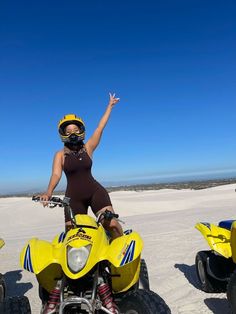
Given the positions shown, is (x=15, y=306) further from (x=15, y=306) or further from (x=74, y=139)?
(x=74, y=139)

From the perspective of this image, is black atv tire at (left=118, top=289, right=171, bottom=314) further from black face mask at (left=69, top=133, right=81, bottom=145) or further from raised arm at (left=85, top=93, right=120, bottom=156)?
raised arm at (left=85, top=93, right=120, bottom=156)

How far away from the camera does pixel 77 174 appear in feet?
17.1

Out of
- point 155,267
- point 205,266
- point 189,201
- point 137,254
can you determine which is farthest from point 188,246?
point 189,201

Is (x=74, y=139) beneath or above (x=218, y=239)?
above

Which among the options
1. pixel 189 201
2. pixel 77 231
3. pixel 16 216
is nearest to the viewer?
pixel 77 231

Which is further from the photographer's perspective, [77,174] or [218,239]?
[218,239]

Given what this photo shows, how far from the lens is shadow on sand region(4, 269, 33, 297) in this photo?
257 inches

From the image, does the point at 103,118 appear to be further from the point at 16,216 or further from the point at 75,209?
the point at 16,216

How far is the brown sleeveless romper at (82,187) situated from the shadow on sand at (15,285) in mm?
2138

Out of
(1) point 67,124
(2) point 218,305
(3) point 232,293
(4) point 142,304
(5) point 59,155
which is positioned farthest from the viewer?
(5) point 59,155

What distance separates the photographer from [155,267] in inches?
295

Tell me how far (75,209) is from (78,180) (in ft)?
1.13

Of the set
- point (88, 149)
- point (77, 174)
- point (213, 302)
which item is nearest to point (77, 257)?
point (77, 174)

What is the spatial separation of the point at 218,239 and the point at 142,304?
2145 mm
